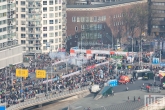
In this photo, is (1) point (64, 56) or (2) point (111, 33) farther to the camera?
(2) point (111, 33)

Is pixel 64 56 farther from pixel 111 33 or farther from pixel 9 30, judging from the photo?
pixel 111 33

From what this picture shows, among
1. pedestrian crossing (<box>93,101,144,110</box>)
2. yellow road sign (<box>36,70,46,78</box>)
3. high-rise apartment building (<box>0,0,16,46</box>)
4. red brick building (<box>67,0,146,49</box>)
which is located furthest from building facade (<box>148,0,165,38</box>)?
pedestrian crossing (<box>93,101,144,110</box>)

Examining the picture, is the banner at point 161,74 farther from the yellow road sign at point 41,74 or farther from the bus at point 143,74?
the yellow road sign at point 41,74

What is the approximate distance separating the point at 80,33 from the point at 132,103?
5213 cm

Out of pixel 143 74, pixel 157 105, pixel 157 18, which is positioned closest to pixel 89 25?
pixel 157 18

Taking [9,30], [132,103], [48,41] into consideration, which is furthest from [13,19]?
[132,103]

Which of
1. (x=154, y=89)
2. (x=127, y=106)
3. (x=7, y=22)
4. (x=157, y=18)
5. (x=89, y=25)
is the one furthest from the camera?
(x=157, y=18)

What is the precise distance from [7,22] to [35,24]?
39.6 feet

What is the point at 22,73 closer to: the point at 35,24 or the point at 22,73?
the point at 22,73

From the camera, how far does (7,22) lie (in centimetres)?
14725

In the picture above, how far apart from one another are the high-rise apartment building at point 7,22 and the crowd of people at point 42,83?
231 inches

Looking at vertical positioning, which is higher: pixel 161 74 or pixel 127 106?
pixel 161 74

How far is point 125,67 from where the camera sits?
5581 inches

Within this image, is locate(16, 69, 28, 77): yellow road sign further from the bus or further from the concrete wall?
the concrete wall
